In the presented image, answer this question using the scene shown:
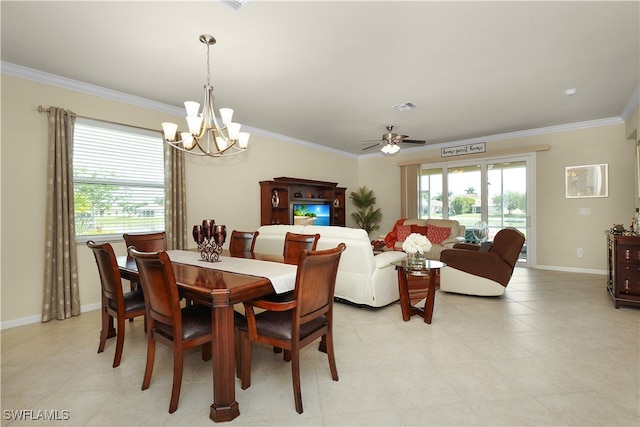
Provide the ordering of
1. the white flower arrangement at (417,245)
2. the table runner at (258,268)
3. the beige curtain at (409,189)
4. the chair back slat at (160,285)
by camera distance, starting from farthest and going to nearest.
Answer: the beige curtain at (409,189) < the white flower arrangement at (417,245) < the table runner at (258,268) < the chair back slat at (160,285)

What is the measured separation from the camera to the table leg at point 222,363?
171 cm

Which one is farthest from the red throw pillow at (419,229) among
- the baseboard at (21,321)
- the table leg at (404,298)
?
the baseboard at (21,321)

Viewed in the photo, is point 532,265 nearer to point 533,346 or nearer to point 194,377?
point 533,346

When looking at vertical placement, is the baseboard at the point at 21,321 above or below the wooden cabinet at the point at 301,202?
below

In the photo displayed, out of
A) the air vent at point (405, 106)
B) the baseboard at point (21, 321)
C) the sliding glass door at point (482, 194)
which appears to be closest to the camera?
the baseboard at point (21, 321)

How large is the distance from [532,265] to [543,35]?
4712 mm

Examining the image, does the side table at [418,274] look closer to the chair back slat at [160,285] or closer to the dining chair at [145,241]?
the chair back slat at [160,285]

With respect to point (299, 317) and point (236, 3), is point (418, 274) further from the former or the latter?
point (236, 3)

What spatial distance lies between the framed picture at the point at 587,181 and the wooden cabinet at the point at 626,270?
88.5 inches

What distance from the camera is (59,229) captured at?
337cm

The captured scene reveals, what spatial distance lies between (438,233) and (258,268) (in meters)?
4.92

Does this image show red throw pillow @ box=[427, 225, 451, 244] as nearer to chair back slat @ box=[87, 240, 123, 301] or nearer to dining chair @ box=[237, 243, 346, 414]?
dining chair @ box=[237, 243, 346, 414]

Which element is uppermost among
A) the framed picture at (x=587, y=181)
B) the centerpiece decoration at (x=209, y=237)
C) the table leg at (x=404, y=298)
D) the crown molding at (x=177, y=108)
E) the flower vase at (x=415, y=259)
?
the crown molding at (x=177, y=108)

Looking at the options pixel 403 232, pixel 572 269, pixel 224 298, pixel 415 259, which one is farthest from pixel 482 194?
pixel 224 298
